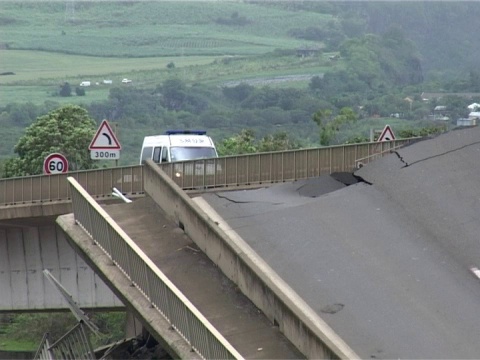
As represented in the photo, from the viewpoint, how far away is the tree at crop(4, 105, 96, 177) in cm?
8212

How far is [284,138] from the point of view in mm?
85188

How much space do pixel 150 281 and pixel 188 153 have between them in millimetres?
18559

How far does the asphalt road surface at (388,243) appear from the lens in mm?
26250

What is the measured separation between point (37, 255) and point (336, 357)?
25285 mm

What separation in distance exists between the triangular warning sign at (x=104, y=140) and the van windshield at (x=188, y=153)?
4.53 m

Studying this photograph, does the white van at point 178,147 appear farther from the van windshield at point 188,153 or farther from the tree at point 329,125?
the tree at point 329,125

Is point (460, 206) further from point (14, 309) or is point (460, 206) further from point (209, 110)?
point (209, 110)

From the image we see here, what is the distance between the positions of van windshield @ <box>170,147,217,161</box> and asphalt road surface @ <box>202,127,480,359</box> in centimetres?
1189

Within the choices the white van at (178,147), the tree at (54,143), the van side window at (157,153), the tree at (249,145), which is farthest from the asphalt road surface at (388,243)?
the tree at (54,143)

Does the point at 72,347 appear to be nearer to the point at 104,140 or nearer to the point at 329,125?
the point at 104,140

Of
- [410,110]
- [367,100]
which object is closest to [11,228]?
[410,110]

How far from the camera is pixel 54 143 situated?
84.1m

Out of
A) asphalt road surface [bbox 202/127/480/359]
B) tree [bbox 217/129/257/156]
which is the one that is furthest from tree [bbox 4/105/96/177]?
asphalt road surface [bbox 202/127/480/359]

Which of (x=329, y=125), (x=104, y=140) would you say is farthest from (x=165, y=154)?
(x=329, y=125)
